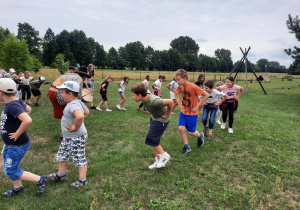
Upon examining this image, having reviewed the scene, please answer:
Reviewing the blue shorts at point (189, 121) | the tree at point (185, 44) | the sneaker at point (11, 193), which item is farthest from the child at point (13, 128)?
the tree at point (185, 44)

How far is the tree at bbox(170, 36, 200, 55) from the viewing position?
413ft

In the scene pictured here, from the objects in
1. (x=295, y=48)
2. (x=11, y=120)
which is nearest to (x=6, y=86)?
(x=11, y=120)

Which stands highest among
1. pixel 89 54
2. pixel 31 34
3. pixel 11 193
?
pixel 31 34

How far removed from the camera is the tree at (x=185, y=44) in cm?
12588

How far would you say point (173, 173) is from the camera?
4066 millimetres

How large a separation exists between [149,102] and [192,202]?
188 centimetres

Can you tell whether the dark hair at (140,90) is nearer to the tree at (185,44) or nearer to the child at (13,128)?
the child at (13,128)

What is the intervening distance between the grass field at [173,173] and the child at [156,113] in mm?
331

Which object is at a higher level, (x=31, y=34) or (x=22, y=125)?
(x=31, y=34)

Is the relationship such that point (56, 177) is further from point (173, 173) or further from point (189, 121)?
point (189, 121)

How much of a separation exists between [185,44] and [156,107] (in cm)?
13181

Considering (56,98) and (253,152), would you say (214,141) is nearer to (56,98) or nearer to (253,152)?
(253,152)

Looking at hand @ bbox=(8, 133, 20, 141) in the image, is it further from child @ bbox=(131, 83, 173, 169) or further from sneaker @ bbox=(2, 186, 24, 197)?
child @ bbox=(131, 83, 173, 169)

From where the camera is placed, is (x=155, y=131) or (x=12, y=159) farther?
(x=155, y=131)
